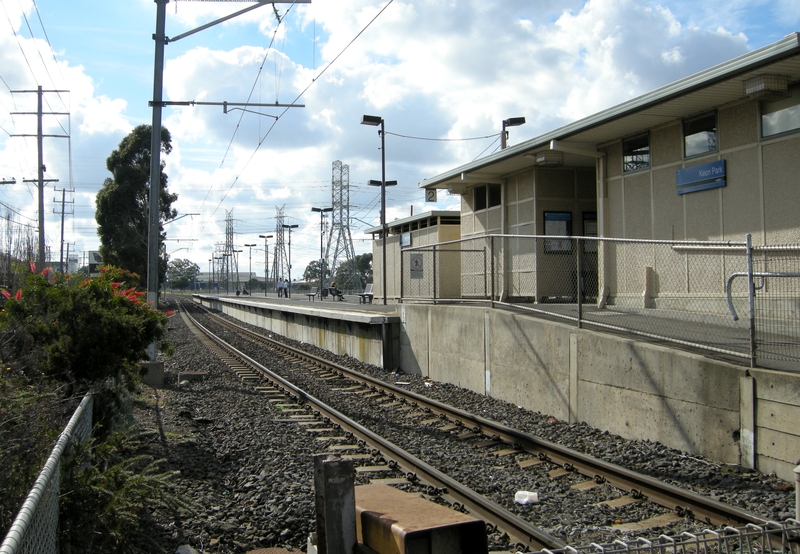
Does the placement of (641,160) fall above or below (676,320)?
above

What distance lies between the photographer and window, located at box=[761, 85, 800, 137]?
10.1 meters

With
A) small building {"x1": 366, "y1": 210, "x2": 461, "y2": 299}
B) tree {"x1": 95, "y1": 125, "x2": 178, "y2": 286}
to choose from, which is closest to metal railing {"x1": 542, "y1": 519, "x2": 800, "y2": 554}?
small building {"x1": 366, "y1": 210, "x2": 461, "y2": 299}

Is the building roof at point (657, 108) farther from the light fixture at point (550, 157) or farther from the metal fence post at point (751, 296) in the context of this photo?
the metal fence post at point (751, 296)

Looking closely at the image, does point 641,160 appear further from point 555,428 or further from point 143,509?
point 143,509

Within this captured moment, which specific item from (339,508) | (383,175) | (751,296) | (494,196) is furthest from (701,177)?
(383,175)

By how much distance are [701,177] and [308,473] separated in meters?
8.61

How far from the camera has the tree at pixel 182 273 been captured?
180 metres

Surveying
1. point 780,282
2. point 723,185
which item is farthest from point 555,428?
point 723,185

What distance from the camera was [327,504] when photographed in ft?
13.5

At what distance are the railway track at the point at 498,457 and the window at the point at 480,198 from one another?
7.43 m

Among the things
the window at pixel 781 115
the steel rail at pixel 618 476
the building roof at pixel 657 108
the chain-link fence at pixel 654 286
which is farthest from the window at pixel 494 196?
the steel rail at pixel 618 476

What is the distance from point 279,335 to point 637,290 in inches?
849

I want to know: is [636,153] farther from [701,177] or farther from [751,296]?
[751,296]

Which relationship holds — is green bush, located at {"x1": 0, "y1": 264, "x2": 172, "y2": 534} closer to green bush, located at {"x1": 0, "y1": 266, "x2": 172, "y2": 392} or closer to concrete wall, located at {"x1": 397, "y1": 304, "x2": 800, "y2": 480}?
green bush, located at {"x1": 0, "y1": 266, "x2": 172, "y2": 392}
